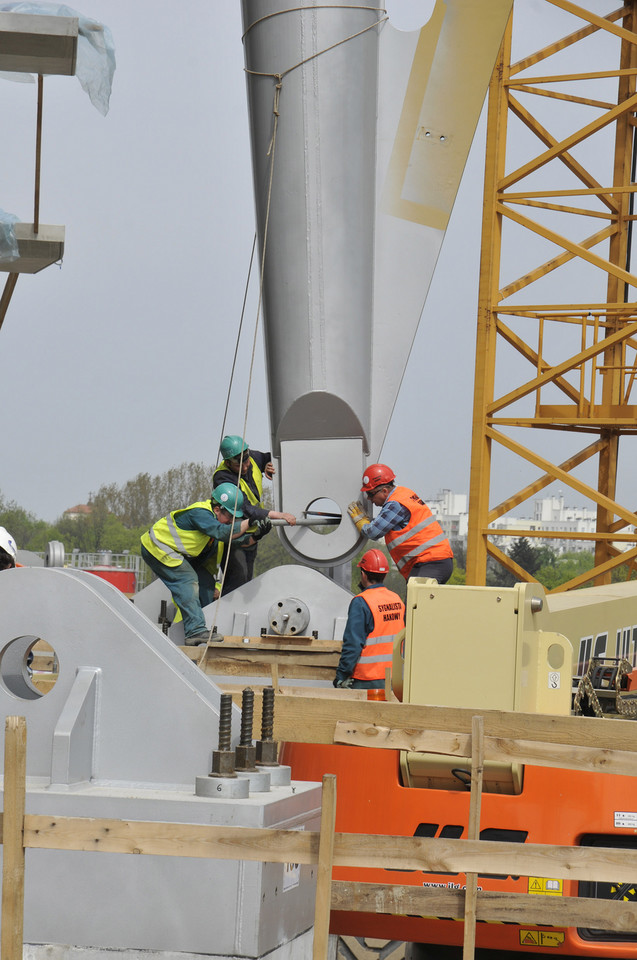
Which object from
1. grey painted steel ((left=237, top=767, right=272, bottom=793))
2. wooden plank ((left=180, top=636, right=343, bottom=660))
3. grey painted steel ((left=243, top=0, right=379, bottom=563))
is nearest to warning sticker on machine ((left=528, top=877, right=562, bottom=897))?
grey painted steel ((left=237, top=767, right=272, bottom=793))

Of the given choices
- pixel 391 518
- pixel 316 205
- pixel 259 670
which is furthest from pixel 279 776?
pixel 316 205

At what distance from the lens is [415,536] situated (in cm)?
890

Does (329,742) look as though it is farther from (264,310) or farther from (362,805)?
(264,310)

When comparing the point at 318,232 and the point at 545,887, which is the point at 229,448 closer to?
the point at 318,232

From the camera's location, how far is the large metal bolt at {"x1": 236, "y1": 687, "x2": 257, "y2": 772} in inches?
175

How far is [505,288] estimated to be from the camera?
1842 cm

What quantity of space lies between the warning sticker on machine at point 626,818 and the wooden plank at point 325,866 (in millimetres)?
1619

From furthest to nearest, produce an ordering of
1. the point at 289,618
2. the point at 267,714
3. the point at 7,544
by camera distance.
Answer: the point at 289,618 < the point at 7,544 < the point at 267,714

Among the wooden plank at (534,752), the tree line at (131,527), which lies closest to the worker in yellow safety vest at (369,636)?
the wooden plank at (534,752)

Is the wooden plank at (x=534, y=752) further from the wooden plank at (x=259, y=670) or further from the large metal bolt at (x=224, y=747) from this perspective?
the wooden plank at (x=259, y=670)

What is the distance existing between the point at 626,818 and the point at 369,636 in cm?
285

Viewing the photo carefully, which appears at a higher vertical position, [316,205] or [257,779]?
[316,205]

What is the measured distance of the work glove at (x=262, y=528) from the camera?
9805 mm

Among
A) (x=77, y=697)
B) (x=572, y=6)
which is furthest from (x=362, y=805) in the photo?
(x=572, y=6)
